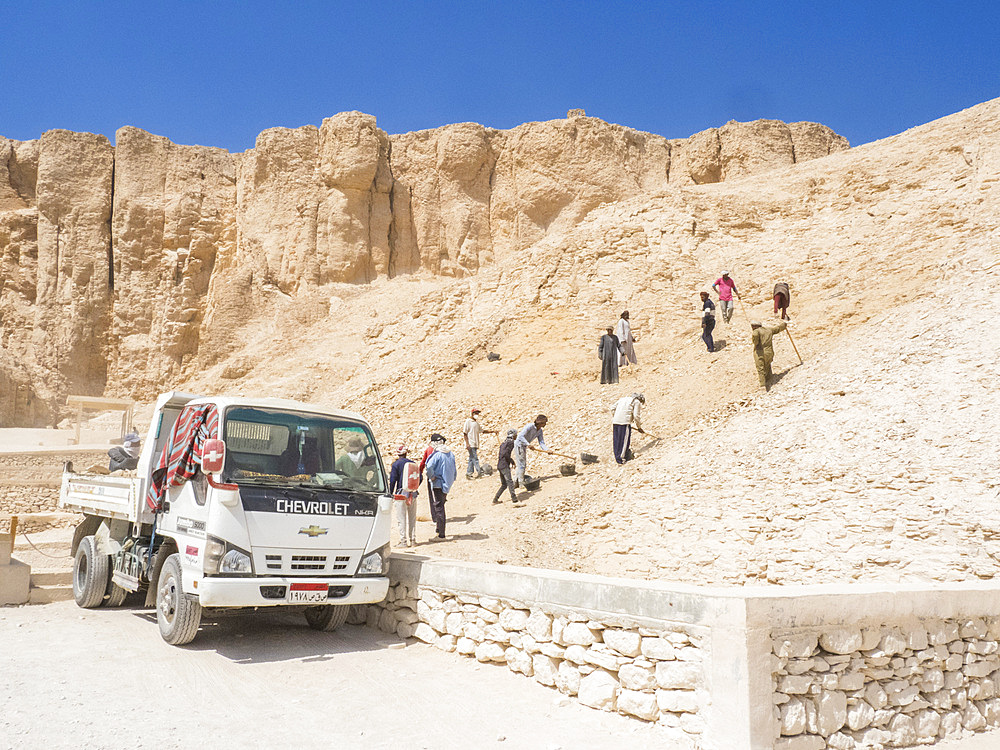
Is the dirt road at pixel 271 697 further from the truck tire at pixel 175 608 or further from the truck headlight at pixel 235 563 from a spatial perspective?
the truck headlight at pixel 235 563

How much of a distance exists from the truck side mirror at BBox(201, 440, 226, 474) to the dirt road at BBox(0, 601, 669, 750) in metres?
1.63

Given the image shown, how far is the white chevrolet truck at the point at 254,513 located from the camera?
248 inches

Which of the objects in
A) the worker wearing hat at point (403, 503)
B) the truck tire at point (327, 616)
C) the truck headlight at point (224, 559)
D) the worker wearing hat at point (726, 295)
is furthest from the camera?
the worker wearing hat at point (726, 295)

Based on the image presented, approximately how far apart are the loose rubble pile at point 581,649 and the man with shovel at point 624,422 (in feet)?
24.9

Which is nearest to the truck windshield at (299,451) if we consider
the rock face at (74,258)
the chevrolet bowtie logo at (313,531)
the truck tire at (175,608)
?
the chevrolet bowtie logo at (313,531)

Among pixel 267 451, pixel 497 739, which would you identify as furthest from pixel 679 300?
pixel 497 739

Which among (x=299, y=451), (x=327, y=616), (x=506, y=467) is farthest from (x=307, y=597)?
(x=506, y=467)

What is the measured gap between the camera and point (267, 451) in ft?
22.8

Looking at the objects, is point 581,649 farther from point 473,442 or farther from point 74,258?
point 74,258

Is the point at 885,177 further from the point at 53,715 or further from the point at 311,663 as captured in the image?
the point at 53,715

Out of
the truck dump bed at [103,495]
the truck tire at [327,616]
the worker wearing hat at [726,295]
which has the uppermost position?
the worker wearing hat at [726,295]

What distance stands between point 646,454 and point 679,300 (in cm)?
971

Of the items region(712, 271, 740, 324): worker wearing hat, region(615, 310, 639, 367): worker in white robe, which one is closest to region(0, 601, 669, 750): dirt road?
region(615, 310, 639, 367): worker in white robe

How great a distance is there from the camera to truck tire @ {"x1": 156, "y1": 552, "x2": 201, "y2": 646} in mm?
6621
